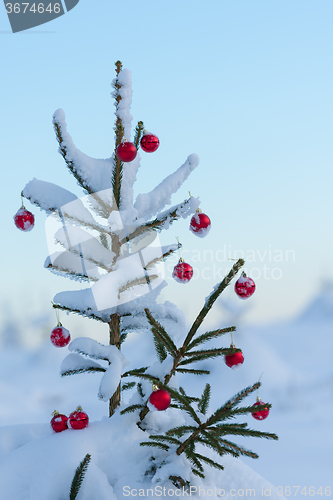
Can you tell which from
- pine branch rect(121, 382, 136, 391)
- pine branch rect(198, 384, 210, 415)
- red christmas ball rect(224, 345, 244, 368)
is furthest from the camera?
pine branch rect(121, 382, 136, 391)

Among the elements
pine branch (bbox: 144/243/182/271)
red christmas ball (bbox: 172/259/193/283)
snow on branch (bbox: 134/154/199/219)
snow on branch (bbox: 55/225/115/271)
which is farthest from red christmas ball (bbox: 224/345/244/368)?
snow on branch (bbox: 134/154/199/219)

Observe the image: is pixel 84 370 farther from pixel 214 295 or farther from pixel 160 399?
pixel 214 295

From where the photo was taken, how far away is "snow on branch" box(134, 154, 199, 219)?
138 inches

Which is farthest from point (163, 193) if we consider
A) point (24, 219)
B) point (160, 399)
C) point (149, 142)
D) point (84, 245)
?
point (160, 399)

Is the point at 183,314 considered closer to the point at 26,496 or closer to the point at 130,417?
the point at 130,417

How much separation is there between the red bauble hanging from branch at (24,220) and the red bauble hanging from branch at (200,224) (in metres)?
1.56

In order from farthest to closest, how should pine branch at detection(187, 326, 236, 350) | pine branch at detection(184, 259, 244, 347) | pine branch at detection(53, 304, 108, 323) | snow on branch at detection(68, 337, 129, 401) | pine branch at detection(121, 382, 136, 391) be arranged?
→ 1. pine branch at detection(121, 382, 136, 391)
2. pine branch at detection(53, 304, 108, 323)
3. snow on branch at detection(68, 337, 129, 401)
4. pine branch at detection(187, 326, 236, 350)
5. pine branch at detection(184, 259, 244, 347)

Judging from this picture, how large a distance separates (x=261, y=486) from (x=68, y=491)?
1425 mm

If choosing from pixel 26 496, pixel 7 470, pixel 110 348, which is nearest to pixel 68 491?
pixel 26 496

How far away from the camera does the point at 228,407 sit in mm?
2270

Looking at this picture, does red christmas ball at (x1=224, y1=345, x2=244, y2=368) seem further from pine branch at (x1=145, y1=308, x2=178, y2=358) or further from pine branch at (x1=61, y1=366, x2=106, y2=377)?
pine branch at (x1=61, y1=366, x2=106, y2=377)

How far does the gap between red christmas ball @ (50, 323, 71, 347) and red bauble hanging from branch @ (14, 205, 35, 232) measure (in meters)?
1.03

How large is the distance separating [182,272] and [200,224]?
462 mm

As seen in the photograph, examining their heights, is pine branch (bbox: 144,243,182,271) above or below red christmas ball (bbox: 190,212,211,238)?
below
